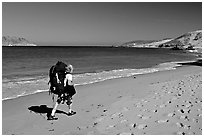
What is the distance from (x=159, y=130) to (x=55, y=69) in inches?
147

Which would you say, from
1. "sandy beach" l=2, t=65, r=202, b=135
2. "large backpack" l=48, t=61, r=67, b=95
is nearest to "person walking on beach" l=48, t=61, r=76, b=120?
"large backpack" l=48, t=61, r=67, b=95

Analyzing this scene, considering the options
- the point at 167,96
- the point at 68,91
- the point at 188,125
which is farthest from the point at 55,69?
the point at 167,96

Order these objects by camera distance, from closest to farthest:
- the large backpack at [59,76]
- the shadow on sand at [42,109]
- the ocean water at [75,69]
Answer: the large backpack at [59,76] → the shadow on sand at [42,109] → the ocean water at [75,69]

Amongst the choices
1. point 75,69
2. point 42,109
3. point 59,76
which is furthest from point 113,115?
point 75,69

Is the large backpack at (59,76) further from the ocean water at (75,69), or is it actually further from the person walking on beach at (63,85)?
the ocean water at (75,69)

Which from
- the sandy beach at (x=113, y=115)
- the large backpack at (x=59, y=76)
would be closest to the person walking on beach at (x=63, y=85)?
the large backpack at (x=59, y=76)

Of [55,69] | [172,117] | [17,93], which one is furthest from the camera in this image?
[17,93]

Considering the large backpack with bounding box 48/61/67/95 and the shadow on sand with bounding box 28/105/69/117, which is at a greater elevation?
the large backpack with bounding box 48/61/67/95

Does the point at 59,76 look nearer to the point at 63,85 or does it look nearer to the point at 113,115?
the point at 63,85

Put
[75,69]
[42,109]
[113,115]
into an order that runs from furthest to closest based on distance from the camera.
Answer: [75,69] → [42,109] → [113,115]

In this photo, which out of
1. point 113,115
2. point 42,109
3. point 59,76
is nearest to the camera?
point 59,76

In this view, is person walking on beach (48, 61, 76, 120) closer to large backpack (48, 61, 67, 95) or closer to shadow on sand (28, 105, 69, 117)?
large backpack (48, 61, 67, 95)

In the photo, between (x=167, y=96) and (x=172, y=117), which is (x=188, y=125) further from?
(x=167, y=96)

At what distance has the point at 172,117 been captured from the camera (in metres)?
7.37
